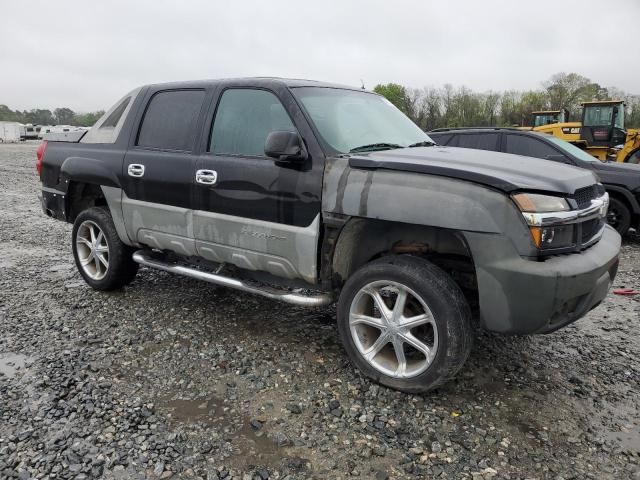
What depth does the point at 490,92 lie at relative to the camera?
2623 inches

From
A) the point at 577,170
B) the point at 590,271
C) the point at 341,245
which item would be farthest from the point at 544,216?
the point at 341,245

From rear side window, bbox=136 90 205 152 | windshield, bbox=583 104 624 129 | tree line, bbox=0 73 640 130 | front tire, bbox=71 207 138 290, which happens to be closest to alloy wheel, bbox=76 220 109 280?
front tire, bbox=71 207 138 290

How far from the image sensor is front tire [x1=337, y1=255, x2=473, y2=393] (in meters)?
2.96

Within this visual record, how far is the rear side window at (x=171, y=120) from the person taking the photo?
13.7 feet

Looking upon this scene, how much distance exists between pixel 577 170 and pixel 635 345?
5.19 ft

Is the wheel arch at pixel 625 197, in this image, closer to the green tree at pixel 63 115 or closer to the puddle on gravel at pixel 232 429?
the puddle on gravel at pixel 232 429

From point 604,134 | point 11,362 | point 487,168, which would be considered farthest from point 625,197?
point 11,362

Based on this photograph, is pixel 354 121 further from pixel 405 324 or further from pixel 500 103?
pixel 500 103

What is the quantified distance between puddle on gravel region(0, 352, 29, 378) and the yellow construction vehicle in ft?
43.2

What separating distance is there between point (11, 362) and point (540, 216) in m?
3.65

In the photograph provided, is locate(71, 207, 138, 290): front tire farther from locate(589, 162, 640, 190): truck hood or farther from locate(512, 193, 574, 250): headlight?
locate(589, 162, 640, 190): truck hood

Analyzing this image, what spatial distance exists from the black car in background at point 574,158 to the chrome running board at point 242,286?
572 centimetres

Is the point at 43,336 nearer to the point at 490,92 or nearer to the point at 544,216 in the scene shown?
the point at 544,216

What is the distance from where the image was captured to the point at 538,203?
2.74 m
